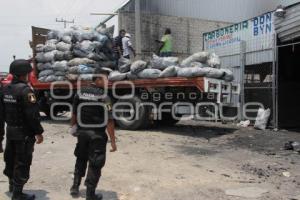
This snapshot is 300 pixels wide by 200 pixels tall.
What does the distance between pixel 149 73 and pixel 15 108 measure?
22.3 feet

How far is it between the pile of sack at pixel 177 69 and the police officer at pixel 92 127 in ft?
19.0

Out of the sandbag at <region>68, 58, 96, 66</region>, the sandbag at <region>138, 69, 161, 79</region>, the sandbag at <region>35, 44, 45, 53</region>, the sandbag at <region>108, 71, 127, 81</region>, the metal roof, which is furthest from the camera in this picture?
the sandbag at <region>35, 44, 45, 53</region>

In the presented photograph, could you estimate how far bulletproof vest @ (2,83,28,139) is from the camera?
230 inches

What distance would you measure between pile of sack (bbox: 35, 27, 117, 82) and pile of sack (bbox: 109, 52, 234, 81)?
122 cm

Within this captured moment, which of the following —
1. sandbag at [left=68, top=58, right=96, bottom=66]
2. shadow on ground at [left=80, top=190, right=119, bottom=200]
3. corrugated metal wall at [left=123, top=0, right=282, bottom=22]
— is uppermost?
corrugated metal wall at [left=123, top=0, right=282, bottom=22]

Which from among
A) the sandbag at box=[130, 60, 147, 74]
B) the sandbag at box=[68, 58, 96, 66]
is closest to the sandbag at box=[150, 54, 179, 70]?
the sandbag at box=[130, 60, 147, 74]

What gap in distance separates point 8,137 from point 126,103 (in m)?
7.32

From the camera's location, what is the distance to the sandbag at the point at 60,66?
14.4 m

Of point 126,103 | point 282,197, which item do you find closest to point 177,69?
point 126,103

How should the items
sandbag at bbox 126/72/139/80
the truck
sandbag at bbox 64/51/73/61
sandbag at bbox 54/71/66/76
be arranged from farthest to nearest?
sandbag at bbox 54/71/66/76 < sandbag at bbox 64/51/73/61 < sandbag at bbox 126/72/139/80 < the truck

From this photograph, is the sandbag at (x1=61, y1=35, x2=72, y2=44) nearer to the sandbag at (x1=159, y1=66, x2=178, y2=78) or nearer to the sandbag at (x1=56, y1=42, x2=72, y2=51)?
the sandbag at (x1=56, y1=42, x2=72, y2=51)

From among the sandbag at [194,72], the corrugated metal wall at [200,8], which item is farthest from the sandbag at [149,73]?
the corrugated metal wall at [200,8]

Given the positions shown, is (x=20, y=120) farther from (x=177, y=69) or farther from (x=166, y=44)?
(x=166, y=44)

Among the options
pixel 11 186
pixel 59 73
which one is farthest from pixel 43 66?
pixel 11 186
